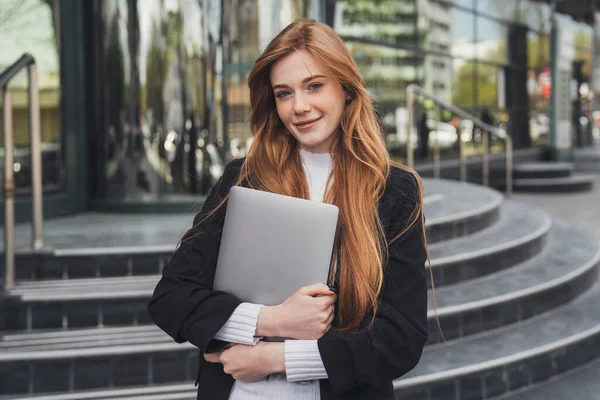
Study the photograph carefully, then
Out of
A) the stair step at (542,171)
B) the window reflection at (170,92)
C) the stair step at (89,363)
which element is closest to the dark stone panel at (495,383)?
the stair step at (89,363)

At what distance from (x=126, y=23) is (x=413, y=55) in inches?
259

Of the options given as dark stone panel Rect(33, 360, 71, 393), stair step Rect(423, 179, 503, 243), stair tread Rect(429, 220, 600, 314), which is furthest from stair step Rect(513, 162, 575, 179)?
dark stone panel Rect(33, 360, 71, 393)

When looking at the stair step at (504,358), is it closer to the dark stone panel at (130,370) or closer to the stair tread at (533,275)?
the stair tread at (533,275)

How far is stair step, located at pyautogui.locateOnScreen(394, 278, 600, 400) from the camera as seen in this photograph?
12.2 feet

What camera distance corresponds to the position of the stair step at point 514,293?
4258 millimetres

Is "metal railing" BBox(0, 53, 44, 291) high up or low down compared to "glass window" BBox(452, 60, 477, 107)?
down

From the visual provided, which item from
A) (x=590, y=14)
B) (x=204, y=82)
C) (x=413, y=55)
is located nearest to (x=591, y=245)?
(x=204, y=82)

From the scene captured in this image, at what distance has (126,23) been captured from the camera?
21.7 ft

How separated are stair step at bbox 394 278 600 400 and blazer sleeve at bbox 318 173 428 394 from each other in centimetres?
222

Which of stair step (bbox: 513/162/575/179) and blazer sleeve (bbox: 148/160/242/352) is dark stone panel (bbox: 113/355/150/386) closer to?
blazer sleeve (bbox: 148/160/242/352)

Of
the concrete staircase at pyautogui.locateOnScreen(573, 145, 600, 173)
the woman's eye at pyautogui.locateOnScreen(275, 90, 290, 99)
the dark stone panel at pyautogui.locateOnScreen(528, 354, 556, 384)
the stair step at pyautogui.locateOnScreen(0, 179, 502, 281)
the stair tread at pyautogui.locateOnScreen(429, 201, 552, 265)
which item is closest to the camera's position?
the woman's eye at pyautogui.locateOnScreen(275, 90, 290, 99)

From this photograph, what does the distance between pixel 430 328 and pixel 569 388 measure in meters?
0.83

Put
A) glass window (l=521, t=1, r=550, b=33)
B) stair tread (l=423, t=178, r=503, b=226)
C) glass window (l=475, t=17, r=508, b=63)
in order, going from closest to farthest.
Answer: stair tread (l=423, t=178, r=503, b=226), glass window (l=475, t=17, r=508, b=63), glass window (l=521, t=1, r=550, b=33)

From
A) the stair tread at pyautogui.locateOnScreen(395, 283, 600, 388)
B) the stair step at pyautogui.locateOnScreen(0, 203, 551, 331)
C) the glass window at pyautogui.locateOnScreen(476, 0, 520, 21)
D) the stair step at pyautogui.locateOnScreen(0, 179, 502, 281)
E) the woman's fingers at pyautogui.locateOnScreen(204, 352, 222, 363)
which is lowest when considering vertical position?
the stair tread at pyautogui.locateOnScreen(395, 283, 600, 388)
